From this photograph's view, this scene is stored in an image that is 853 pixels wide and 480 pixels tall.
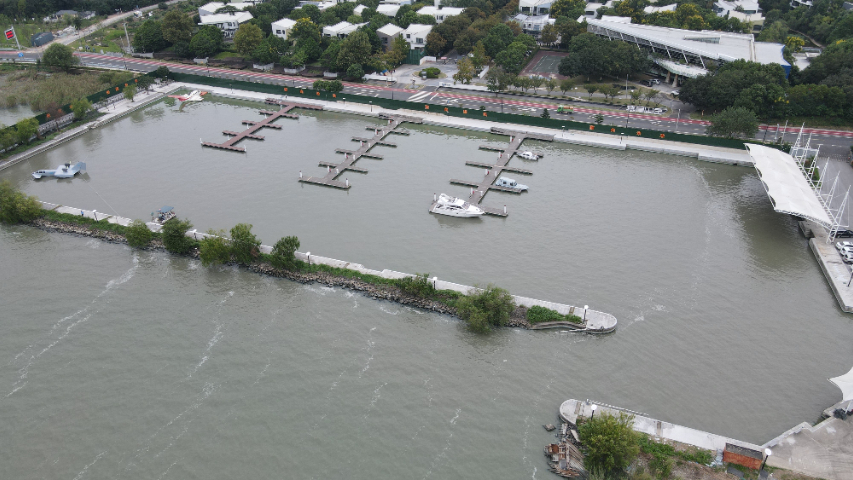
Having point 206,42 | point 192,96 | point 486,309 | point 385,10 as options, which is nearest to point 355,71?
point 192,96

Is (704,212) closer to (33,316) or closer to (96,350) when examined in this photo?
(96,350)

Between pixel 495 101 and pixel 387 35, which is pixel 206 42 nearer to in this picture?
pixel 387 35

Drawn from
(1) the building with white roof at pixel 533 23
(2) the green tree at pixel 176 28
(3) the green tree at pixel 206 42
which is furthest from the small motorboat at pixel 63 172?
(1) the building with white roof at pixel 533 23

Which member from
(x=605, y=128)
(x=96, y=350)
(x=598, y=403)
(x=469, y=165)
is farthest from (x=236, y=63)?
(x=598, y=403)

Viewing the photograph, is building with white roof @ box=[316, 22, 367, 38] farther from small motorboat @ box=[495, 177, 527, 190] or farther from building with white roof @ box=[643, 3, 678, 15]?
building with white roof @ box=[643, 3, 678, 15]

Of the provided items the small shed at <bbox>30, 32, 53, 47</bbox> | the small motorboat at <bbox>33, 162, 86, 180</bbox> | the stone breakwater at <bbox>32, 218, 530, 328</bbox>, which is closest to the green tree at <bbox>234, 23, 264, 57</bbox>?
the small shed at <bbox>30, 32, 53, 47</bbox>

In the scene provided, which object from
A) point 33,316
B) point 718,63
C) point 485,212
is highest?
point 718,63
